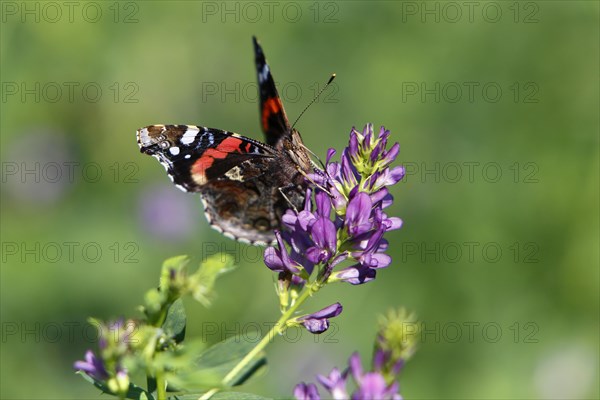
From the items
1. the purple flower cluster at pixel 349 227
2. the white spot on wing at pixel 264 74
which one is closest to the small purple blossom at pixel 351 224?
the purple flower cluster at pixel 349 227

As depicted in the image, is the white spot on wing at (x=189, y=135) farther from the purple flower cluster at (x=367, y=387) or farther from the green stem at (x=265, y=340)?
the purple flower cluster at (x=367, y=387)

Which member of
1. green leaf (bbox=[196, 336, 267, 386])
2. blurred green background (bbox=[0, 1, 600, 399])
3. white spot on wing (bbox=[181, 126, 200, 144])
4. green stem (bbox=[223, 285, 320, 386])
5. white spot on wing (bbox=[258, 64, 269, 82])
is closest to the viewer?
green stem (bbox=[223, 285, 320, 386])

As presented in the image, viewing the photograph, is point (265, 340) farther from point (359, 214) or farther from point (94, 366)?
point (359, 214)

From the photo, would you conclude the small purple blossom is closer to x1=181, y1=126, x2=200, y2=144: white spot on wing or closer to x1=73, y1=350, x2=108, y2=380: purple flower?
x1=73, y1=350, x2=108, y2=380: purple flower

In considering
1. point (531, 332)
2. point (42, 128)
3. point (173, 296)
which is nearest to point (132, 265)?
point (42, 128)

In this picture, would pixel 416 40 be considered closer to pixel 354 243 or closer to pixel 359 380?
pixel 354 243

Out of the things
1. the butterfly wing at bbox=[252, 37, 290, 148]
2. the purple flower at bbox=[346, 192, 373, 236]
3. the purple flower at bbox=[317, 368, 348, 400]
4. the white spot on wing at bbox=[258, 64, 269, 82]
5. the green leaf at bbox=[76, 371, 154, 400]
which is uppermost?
the white spot on wing at bbox=[258, 64, 269, 82]

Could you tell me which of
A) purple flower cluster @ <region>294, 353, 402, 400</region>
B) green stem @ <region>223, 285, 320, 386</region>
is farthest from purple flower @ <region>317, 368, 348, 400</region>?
green stem @ <region>223, 285, 320, 386</region>
